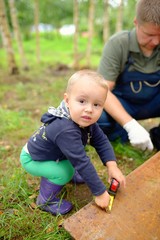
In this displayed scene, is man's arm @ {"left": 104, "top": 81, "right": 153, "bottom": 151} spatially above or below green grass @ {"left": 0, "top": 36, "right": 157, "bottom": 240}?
above

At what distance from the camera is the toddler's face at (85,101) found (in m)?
1.45

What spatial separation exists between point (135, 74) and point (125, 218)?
57.3 inches

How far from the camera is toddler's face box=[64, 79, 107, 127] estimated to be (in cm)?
145

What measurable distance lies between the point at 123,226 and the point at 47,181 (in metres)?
0.61

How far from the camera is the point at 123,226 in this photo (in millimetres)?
1521

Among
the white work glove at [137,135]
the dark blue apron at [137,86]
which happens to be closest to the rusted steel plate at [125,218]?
the white work glove at [137,135]

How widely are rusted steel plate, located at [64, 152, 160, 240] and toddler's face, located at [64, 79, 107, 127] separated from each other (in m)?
0.56

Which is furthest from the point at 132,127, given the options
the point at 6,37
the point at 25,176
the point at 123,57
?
the point at 6,37

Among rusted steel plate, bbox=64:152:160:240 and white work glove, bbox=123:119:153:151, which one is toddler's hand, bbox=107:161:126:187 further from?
white work glove, bbox=123:119:153:151

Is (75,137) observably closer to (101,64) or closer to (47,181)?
(47,181)

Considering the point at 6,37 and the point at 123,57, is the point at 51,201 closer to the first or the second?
the point at 123,57

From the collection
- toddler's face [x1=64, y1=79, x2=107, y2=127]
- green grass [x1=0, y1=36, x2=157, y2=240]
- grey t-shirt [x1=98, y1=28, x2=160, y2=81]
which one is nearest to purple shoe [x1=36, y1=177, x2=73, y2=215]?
green grass [x1=0, y1=36, x2=157, y2=240]

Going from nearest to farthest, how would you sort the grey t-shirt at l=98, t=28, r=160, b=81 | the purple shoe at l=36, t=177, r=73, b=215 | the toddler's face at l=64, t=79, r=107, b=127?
the toddler's face at l=64, t=79, r=107, b=127 < the purple shoe at l=36, t=177, r=73, b=215 < the grey t-shirt at l=98, t=28, r=160, b=81

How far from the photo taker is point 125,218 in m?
1.57
